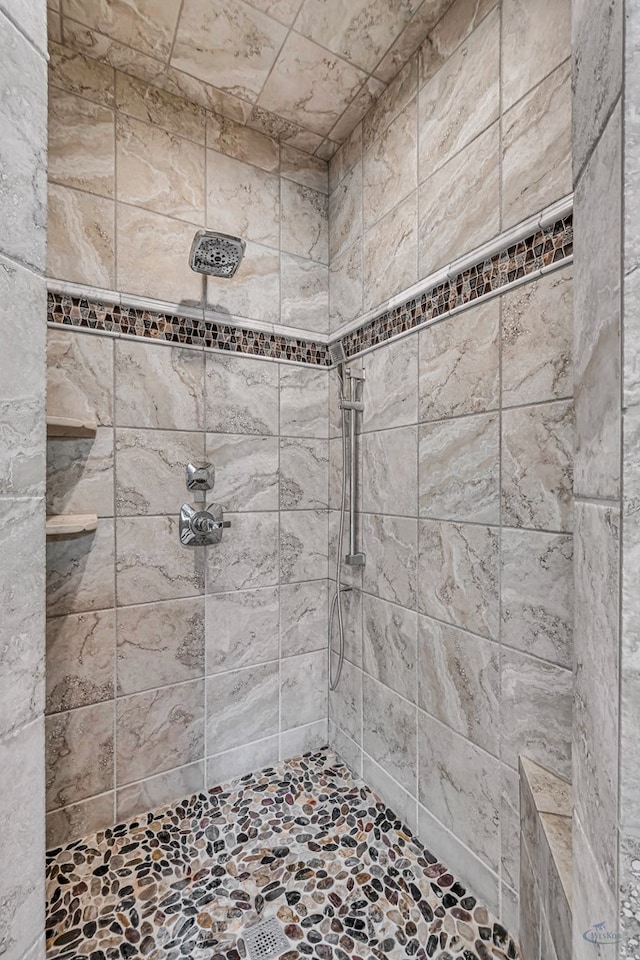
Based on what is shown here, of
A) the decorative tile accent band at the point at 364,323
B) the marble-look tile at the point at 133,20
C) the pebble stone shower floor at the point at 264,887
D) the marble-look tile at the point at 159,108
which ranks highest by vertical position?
the marble-look tile at the point at 133,20

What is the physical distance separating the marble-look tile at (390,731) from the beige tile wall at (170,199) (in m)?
1.53

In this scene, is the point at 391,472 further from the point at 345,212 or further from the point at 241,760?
the point at 241,760

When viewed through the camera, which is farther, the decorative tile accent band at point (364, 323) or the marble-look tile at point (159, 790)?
the marble-look tile at point (159, 790)

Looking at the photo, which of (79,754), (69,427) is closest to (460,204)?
(69,427)

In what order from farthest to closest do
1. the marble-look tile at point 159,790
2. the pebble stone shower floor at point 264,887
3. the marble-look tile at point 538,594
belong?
1. the marble-look tile at point 159,790
2. the pebble stone shower floor at point 264,887
3. the marble-look tile at point 538,594

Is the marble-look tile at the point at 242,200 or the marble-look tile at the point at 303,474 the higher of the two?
the marble-look tile at the point at 242,200

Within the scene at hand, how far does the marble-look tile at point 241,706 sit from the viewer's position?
67.3 inches

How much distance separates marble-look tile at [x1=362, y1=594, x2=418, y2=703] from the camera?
1.47m

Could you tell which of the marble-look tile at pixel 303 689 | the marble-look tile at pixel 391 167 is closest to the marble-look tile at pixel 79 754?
the marble-look tile at pixel 303 689

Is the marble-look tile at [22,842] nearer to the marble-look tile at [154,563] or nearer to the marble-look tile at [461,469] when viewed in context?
the marble-look tile at [154,563]

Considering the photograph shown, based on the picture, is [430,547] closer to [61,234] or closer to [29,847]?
[29,847]

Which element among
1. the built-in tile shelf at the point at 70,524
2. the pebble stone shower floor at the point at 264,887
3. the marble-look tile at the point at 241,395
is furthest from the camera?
the marble-look tile at the point at 241,395

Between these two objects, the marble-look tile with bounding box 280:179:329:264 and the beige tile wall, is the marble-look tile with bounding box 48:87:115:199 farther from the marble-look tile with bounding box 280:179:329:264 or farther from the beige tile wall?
the marble-look tile with bounding box 280:179:329:264

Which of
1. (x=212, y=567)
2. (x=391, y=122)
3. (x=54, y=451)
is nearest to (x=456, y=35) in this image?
(x=391, y=122)
